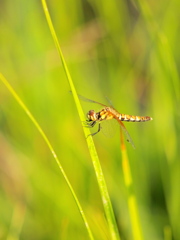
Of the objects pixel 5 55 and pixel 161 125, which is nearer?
pixel 161 125

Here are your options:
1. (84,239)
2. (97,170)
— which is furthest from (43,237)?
(97,170)

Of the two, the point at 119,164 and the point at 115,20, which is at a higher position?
the point at 115,20

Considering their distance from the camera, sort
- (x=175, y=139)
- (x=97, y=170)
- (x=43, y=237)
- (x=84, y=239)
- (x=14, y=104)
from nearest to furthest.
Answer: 1. (x=97, y=170)
2. (x=84, y=239)
3. (x=43, y=237)
4. (x=175, y=139)
5. (x=14, y=104)

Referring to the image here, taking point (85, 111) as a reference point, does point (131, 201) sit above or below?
below

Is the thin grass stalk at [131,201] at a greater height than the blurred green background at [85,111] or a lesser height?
lesser

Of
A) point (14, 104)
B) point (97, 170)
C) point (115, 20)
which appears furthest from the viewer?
point (115, 20)

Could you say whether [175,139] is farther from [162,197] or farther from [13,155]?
[13,155]

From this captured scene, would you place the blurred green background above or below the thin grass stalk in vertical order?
above

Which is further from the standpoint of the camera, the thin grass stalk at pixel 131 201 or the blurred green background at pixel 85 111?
the blurred green background at pixel 85 111
